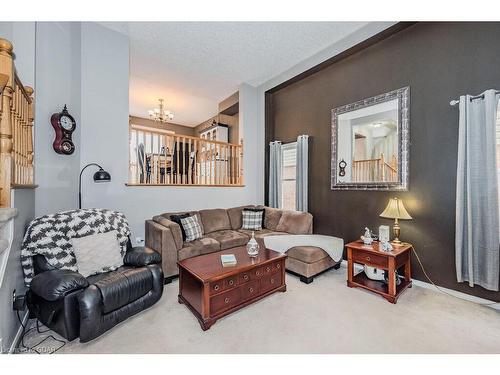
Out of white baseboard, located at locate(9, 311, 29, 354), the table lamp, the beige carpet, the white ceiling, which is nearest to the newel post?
white baseboard, located at locate(9, 311, 29, 354)

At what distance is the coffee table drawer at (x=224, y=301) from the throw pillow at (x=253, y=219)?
79.0 inches

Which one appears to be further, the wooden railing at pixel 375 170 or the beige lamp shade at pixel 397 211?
the wooden railing at pixel 375 170

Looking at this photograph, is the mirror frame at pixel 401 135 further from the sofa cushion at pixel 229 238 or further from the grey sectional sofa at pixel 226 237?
the sofa cushion at pixel 229 238

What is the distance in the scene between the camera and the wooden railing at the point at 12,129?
4.69 ft

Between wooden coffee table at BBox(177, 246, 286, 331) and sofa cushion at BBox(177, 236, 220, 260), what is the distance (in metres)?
0.58

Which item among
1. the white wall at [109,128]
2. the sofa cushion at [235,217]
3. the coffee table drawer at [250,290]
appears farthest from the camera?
the sofa cushion at [235,217]

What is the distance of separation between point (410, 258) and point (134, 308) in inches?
123

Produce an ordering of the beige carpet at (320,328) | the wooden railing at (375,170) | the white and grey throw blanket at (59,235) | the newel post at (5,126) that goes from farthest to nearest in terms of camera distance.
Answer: the wooden railing at (375,170)
the white and grey throw blanket at (59,235)
the beige carpet at (320,328)
the newel post at (5,126)

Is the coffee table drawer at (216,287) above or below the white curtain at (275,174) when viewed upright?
below

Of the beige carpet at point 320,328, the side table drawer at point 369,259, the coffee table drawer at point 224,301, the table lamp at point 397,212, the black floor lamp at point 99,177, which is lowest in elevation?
the beige carpet at point 320,328

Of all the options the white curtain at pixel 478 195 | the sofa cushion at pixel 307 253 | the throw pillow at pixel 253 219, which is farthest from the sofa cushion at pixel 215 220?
the white curtain at pixel 478 195

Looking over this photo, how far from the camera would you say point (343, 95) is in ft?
11.5

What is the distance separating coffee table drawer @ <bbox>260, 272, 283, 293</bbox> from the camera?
2.35 meters
